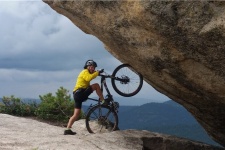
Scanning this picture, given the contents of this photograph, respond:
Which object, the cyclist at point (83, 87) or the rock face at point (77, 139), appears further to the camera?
the cyclist at point (83, 87)

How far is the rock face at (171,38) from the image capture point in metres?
13.5

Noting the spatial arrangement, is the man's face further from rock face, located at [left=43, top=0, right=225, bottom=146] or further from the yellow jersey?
rock face, located at [left=43, top=0, right=225, bottom=146]

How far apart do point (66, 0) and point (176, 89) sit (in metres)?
5.52

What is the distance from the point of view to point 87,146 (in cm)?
1520

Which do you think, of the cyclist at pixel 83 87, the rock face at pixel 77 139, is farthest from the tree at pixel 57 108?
the cyclist at pixel 83 87

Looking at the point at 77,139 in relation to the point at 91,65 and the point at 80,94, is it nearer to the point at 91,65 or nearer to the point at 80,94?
the point at 80,94

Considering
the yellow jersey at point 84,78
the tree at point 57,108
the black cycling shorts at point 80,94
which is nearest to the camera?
the yellow jersey at point 84,78

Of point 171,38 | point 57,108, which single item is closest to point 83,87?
point 171,38

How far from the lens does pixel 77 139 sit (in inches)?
633

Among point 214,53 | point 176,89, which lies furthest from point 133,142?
point 214,53

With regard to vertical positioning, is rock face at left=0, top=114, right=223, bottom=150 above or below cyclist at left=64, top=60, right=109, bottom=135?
below

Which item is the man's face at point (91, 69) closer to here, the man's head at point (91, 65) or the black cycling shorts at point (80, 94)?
the man's head at point (91, 65)

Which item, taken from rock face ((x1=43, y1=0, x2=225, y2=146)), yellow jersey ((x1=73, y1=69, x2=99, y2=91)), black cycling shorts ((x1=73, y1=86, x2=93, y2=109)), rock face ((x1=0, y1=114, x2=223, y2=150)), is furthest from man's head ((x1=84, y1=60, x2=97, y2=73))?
rock face ((x1=0, y1=114, x2=223, y2=150))

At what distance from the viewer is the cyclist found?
17.6 metres
